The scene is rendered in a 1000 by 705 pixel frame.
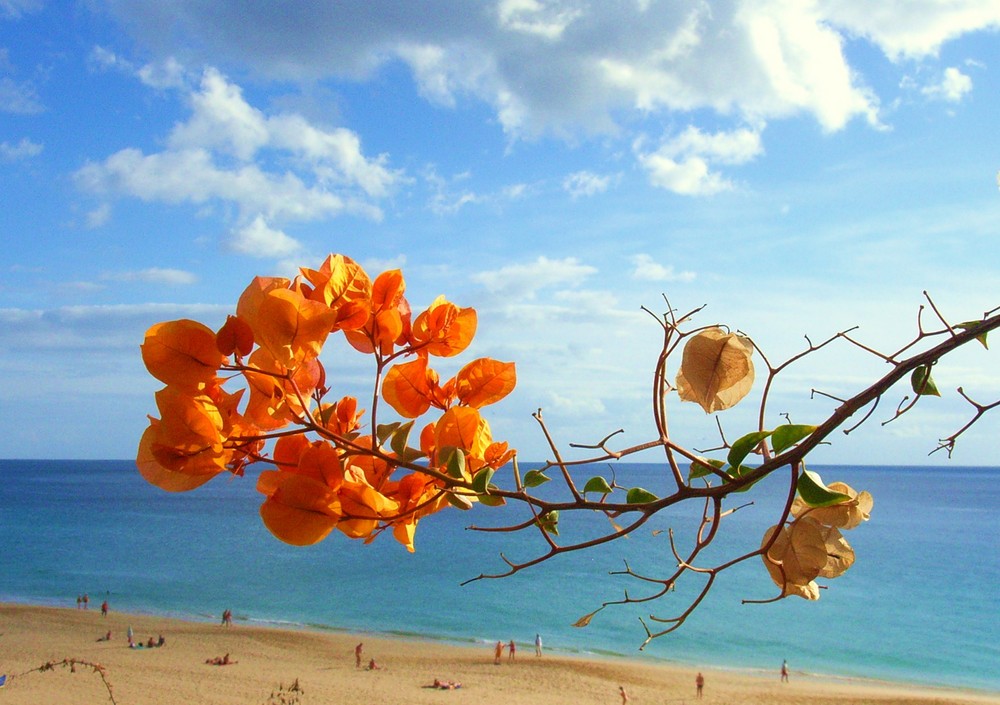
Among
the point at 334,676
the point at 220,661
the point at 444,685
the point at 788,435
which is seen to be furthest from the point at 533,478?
the point at 220,661

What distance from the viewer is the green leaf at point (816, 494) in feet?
1.21

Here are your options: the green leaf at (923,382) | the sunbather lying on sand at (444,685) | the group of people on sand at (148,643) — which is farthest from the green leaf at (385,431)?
the group of people on sand at (148,643)

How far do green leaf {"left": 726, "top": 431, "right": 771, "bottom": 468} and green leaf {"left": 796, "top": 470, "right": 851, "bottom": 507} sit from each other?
3cm

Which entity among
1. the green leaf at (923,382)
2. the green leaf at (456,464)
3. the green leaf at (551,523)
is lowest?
the green leaf at (551,523)

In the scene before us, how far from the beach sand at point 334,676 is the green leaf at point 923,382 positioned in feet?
45.7

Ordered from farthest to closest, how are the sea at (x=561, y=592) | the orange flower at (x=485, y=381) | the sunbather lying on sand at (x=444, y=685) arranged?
the sea at (x=561, y=592)
the sunbather lying on sand at (x=444, y=685)
the orange flower at (x=485, y=381)

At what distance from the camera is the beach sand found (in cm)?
1323

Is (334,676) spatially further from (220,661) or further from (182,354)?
(182,354)

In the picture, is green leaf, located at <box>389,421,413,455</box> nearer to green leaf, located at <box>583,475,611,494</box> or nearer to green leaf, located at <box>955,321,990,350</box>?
green leaf, located at <box>583,475,611,494</box>

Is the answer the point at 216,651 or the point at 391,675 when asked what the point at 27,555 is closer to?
the point at 216,651

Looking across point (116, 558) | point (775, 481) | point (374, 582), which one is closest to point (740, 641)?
point (374, 582)

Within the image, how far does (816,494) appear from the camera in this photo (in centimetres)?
37

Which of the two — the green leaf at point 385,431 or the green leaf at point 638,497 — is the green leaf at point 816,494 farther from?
the green leaf at point 385,431

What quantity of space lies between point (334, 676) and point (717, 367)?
15.9m
